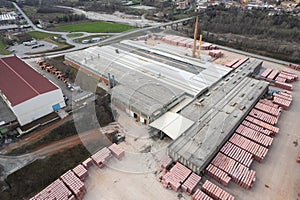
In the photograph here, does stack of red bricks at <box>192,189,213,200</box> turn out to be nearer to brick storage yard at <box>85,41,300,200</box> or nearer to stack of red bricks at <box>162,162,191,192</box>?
brick storage yard at <box>85,41,300,200</box>

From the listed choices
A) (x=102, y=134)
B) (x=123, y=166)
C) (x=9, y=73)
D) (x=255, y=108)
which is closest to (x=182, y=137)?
(x=123, y=166)

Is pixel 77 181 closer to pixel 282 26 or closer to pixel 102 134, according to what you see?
pixel 102 134

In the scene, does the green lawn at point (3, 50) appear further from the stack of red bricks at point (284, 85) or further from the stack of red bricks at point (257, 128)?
the stack of red bricks at point (284, 85)

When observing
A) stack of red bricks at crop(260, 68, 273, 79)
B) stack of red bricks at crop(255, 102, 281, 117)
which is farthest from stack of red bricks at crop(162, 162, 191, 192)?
stack of red bricks at crop(260, 68, 273, 79)

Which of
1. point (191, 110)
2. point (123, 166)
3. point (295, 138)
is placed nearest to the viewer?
point (123, 166)

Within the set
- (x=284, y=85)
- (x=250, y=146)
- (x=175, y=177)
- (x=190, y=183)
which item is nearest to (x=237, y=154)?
(x=250, y=146)

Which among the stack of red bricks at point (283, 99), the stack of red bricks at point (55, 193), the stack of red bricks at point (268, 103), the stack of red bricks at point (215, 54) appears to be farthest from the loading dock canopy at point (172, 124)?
the stack of red bricks at point (215, 54)
